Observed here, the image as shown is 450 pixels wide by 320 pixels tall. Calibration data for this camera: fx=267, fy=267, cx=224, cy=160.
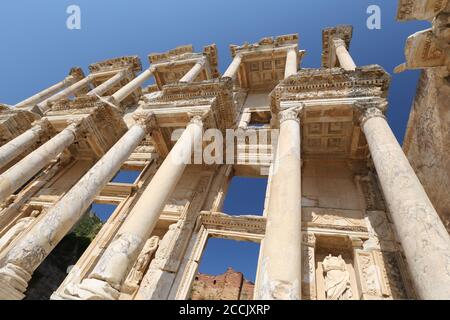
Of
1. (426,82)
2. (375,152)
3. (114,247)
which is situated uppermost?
(426,82)

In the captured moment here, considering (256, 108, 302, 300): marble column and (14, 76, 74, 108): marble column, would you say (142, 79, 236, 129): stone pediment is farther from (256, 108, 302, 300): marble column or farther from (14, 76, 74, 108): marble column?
(14, 76, 74, 108): marble column

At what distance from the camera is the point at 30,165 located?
1035 centimetres

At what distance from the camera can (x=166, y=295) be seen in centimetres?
824

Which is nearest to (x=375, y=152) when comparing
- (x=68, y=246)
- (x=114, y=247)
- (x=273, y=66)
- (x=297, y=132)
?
(x=297, y=132)

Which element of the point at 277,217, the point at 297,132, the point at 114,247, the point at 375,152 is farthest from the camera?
the point at 297,132

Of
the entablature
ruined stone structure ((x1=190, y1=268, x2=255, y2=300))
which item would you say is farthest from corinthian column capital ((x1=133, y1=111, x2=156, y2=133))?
ruined stone structure ((x1=190, y1=268, x2=255, y2=300))

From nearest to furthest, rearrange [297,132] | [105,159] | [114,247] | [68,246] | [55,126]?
[114,247] → [297,132] → [105,159] → [55,126] → [68,246]

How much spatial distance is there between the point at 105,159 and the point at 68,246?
16463mm

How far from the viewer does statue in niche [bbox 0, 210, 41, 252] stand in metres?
11.4

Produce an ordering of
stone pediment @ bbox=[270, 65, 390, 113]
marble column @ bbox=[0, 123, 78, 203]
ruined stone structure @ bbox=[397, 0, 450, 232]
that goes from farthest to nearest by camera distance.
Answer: stone pediment @ bbox=[270, 65, 390, 113], marble column @ bbox=[0, 123, 78, 203], ruined stone structure @ bbox=[397, 0, 450, 232]

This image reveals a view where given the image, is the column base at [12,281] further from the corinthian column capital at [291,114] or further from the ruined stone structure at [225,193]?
the corinthian column capital at [291,114]

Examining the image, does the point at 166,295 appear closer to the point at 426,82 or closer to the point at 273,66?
the point at 426,82

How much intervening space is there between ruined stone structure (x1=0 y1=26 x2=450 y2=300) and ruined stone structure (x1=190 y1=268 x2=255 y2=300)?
61.9 feet

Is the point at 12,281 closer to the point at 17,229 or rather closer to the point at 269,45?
the point at 17,229
